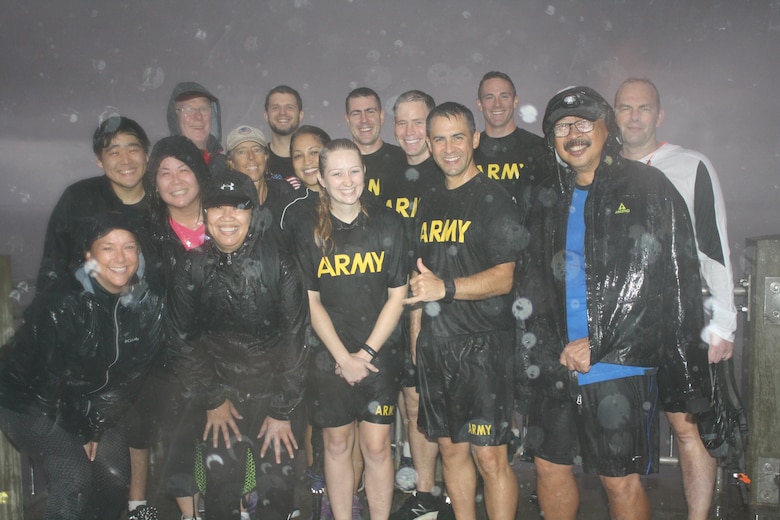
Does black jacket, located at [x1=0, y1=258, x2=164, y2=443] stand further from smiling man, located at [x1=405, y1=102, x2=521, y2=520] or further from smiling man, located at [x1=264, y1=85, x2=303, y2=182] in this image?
smiling man, located at [x1=264, y1=85, x2=303, y2=182]

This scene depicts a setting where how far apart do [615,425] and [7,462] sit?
340 centimetres

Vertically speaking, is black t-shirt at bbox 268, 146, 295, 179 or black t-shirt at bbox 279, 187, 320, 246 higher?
black t-shirt at bbox 268, 146, 295, 179

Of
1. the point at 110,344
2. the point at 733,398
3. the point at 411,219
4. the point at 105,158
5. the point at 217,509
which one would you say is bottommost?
the point at 217,509

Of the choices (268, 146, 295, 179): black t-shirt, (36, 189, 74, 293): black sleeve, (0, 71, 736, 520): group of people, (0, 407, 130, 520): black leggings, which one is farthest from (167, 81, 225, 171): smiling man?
(0, 407, 130, 520): black leggings

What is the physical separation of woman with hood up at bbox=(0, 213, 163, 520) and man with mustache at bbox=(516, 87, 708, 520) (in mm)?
2116

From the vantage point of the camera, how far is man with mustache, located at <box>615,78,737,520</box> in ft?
9.96

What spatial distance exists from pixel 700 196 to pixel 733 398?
113 centimetres

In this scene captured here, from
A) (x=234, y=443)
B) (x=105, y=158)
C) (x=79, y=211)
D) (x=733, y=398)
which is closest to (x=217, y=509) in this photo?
(x=234, y=443)

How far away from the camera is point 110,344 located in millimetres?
2998

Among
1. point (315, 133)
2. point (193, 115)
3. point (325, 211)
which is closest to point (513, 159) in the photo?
point (315, 133)

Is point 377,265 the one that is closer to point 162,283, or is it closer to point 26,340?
point 162,283

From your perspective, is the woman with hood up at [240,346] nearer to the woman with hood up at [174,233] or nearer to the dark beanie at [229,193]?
the dark beanie at [229,193]

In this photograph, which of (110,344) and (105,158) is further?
(105,158)

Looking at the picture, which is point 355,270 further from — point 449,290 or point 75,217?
point 75,217
